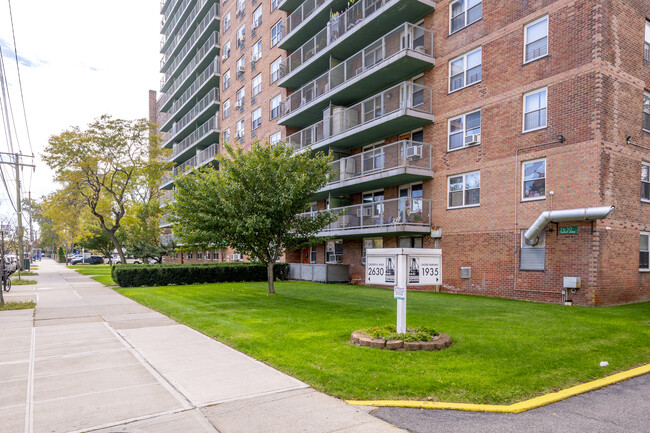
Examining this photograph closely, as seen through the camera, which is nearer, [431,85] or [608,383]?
[608,383]

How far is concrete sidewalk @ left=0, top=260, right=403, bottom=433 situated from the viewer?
4.54 metres

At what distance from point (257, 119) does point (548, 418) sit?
32.1 m

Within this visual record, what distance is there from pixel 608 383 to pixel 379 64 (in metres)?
17.1

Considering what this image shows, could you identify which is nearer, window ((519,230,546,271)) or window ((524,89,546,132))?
window ((519,230,546,271))

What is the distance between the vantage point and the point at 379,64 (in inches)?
799

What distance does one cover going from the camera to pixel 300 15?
28375 millimetres

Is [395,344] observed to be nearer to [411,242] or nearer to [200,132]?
[411,242]

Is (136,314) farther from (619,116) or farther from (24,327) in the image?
(619,116)

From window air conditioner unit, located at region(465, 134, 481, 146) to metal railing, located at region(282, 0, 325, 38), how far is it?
13.8 m

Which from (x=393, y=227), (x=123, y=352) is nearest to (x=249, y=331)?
(x=123, y=352)

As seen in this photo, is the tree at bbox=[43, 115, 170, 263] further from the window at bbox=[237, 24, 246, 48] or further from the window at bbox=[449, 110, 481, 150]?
the window at bbox=[449, 110, 481, 150]

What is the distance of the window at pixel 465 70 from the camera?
17.9 metres

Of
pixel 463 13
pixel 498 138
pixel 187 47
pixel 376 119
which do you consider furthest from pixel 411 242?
pixel 187 47

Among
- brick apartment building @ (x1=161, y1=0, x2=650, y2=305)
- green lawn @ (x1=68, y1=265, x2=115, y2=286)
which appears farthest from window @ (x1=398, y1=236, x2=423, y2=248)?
green lawn @ (x1=68, y1=265, x2=115, y2=286)
